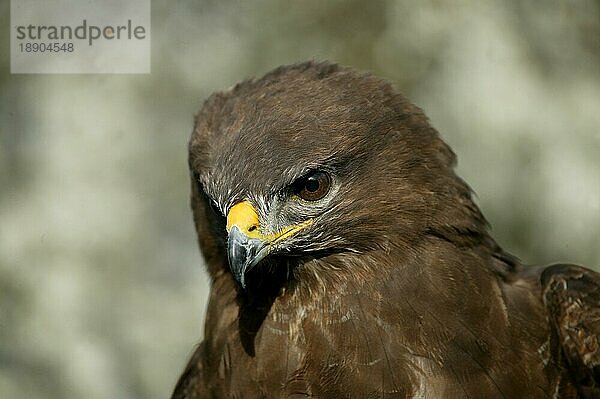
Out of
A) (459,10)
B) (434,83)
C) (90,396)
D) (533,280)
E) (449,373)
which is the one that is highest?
(459,10)

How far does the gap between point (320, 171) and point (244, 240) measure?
38cm

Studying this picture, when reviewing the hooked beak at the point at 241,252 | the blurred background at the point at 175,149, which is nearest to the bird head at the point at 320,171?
the hooked beak at the point at 241,252

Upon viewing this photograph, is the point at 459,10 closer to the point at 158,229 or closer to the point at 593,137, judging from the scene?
the point at 593,137

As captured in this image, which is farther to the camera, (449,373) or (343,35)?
(343,35)

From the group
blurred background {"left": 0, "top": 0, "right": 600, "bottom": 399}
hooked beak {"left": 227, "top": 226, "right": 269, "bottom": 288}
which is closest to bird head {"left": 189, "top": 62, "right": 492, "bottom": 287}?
hooked beak {"left": 227, "top": 226, "right": 269, "bottom": 288}

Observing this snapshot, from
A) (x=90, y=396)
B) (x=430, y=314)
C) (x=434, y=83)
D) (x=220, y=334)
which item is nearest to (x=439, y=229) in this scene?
(x=430, y=314)

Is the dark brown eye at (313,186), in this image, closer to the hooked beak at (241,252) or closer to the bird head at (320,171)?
the bird head at (320,171)

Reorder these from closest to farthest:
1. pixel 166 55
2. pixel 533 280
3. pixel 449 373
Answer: pixel 449 373
pixel 533 280
pixel 166 55

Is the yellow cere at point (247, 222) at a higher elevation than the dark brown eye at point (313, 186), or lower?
lower

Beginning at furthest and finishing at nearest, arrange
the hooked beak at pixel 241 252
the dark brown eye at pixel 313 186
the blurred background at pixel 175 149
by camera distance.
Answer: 1. the blurred background at pixel 175 149
2. the dark brown eye at pixel 313 186
3. the hooked beak at pixel 241 252

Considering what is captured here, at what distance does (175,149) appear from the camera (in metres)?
7.23

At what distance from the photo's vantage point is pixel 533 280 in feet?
12.7

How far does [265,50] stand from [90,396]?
9.06 feet

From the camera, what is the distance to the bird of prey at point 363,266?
138 inches
